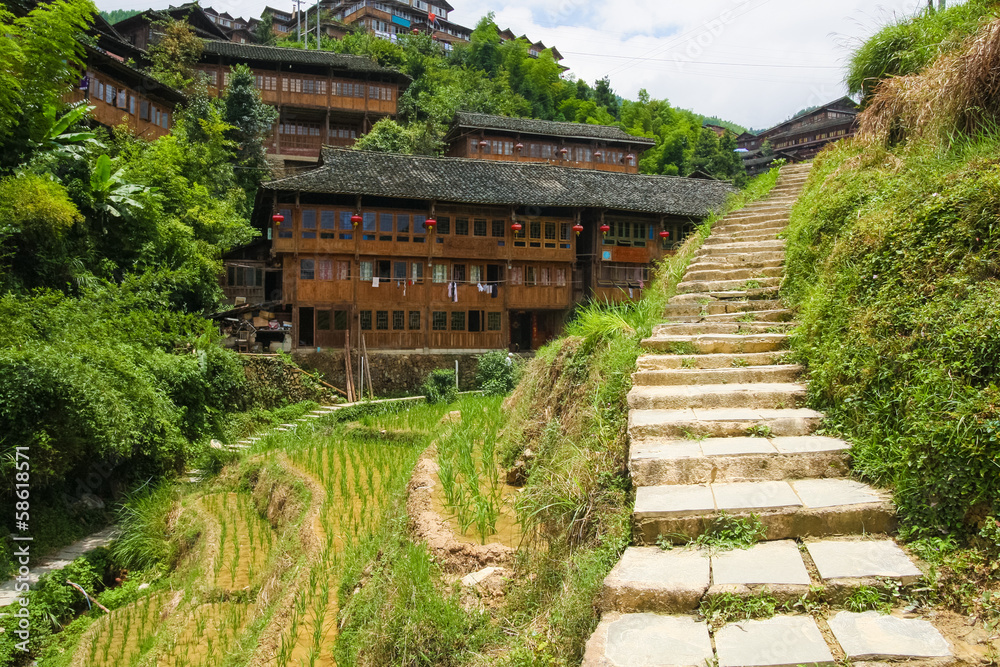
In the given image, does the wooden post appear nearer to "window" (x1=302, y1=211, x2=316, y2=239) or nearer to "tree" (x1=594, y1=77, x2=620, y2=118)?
"window" (x1=302, y1=211, x2=316, y2=239)

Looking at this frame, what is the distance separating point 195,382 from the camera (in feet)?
47.2

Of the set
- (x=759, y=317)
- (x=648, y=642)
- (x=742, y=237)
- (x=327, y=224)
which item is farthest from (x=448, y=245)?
(x=648, y=642)

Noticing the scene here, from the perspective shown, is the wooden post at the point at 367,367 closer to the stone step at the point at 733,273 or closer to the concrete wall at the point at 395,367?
the concrete wall at the point at 395,367

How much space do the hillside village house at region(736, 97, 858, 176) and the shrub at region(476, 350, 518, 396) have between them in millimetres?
28488

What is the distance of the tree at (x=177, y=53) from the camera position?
32969mm

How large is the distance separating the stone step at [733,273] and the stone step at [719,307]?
2.35 feet

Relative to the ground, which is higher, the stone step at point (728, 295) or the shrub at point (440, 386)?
the stone step at point (728, 295)

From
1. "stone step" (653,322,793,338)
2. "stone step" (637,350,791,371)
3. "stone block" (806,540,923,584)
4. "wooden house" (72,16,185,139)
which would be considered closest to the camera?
"stone block" (806,540,923,584)

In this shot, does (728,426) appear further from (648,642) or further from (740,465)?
(648,642)

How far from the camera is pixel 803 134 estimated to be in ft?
149

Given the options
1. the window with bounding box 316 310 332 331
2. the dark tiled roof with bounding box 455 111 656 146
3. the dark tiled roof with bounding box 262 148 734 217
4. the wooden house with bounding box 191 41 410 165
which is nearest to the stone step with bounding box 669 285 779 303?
the dark tiled roof with bounding box 262 148 734 217

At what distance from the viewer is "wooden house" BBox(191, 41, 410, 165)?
35.4 metres

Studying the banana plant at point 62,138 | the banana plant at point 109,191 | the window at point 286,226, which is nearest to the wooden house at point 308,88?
the window at point 286,226

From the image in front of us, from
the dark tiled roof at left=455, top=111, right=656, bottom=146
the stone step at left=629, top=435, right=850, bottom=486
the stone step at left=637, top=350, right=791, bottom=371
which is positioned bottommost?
the stone step at left=629, top=435, right=850, bottom=486
